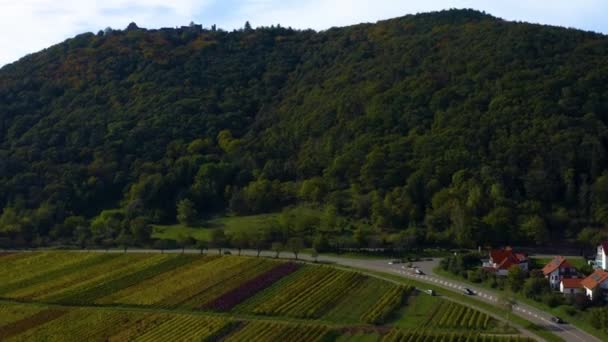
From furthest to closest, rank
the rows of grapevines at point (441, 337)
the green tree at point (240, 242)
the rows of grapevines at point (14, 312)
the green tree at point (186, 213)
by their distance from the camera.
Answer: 1. the green tree at point (186, 213)
2. the green tree at point (240, 242)
3. the rows of grapevines at point (14, 312)
4. the rows of grapevines at point (441, 337)

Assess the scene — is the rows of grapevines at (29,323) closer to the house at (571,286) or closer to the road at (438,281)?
the road at (438,281)

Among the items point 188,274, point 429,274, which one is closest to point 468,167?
point 429,274

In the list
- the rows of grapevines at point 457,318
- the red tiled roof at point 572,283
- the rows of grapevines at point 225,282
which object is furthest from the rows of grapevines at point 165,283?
the red tiled roof at point 572,283

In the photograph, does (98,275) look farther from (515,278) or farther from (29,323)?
(515,278)

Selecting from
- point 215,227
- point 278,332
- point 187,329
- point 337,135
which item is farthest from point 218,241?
point 337,135

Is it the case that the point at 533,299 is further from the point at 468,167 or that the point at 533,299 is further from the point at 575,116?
the point at 575,116

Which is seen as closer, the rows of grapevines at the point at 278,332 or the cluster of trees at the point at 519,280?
the rows of grapevines at the point at 278,332
